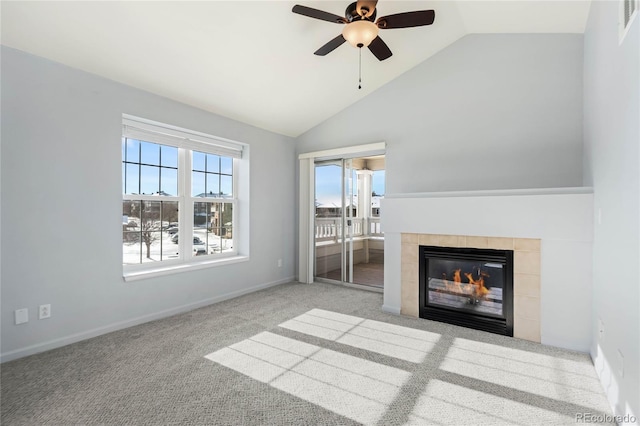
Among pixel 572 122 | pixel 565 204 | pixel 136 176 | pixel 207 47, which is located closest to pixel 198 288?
pixel 136 176

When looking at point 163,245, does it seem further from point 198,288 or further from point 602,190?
point 602,190

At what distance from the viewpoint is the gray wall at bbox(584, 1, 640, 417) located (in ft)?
5.20

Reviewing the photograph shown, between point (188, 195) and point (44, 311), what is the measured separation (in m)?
1.79

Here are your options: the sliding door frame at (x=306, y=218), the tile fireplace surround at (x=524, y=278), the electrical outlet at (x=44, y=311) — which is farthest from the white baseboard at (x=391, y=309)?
the electrical outlet at (x=44, y=311)

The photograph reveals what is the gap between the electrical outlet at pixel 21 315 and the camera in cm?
250

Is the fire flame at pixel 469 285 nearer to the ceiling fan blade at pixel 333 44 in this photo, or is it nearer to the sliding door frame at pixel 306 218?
the sliding door frame at pixel 306 218

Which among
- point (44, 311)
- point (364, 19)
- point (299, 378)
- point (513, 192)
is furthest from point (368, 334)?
point (44, 311)

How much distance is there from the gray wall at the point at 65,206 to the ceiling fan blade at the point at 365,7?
235 cm

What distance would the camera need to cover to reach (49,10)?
2271 mm

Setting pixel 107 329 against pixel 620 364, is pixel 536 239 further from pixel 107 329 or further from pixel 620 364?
pixel 107 329

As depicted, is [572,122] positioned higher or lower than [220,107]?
lower

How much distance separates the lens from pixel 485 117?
3.63m

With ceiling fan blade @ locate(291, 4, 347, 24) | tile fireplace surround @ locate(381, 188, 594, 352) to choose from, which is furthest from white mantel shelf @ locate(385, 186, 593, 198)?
ceiling fan blade @ locate(291, 4, 347, 24)

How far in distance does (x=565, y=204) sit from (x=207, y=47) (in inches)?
141
